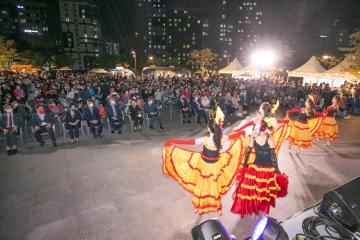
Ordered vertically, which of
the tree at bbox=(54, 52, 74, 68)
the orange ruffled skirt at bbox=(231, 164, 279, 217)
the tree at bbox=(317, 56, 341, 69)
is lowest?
the orange ruffled skirt at bbox=(231, 164, 279, 217)

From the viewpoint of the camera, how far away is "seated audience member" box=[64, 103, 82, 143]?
9.05 meters

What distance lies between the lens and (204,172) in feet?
14.1

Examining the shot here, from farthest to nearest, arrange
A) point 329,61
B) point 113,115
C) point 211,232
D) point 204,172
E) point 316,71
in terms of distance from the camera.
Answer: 1. point 329,61
2. point 316,71
3. point 113,115
4. point 204,172
5. point 211,232

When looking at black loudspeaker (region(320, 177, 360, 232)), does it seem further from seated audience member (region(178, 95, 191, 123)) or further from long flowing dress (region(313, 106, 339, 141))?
seated audience member (region(178, 95, 191, 123))

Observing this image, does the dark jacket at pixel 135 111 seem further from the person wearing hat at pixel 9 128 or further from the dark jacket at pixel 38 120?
the person wearing hat at pixel 9 128

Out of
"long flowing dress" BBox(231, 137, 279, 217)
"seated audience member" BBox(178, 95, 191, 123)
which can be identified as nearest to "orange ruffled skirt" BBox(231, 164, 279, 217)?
"long flowing dress" BBox(231, 137, 279, 217)

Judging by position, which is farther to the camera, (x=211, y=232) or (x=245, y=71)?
(x=245, y=71)

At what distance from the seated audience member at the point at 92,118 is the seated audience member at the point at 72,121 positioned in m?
0.38

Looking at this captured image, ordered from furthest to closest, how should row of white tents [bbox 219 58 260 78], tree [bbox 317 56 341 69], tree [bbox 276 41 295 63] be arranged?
1. tree [bbox 276 41 295 63]
2. tree [bbox 317 56 341 69]
3. row of white tents [bbox 219 58 260 78]

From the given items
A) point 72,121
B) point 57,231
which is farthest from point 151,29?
point 57,231

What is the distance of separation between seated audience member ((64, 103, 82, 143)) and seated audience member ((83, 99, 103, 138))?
384 mm

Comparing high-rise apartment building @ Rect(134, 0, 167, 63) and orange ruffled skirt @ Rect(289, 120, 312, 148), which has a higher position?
high-rise apartment building @ Rect(134, 0, 167, 63)

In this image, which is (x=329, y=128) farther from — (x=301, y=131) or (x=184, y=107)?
(x=184, y=107)

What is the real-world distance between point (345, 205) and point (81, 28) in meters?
116
